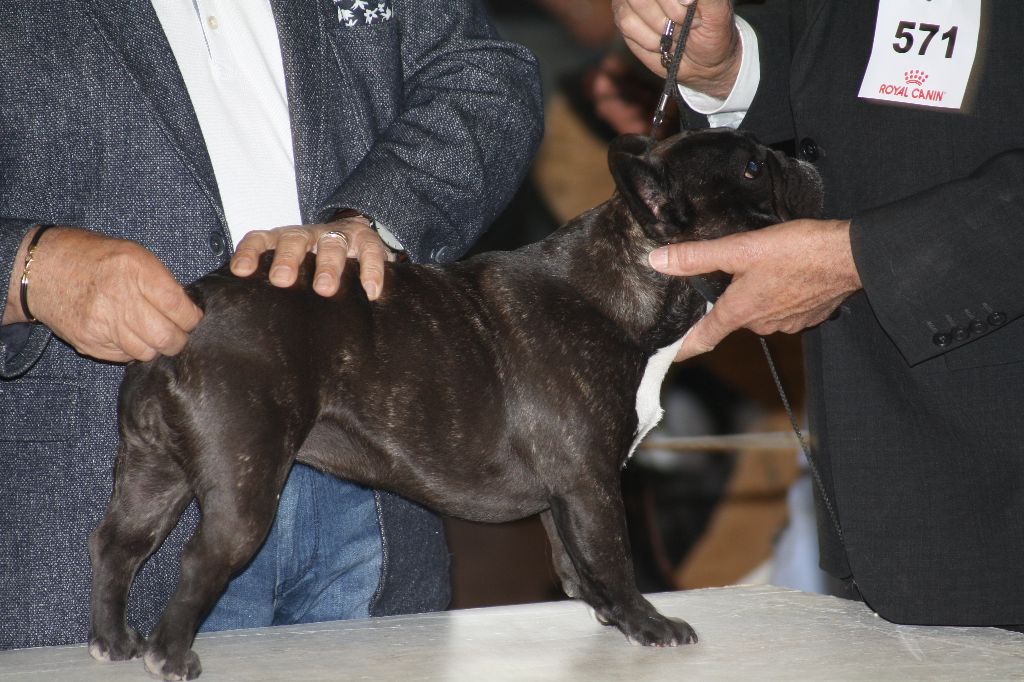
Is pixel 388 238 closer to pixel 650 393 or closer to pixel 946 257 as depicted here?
pixel 650 393

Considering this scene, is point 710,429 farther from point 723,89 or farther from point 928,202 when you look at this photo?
point 928,202

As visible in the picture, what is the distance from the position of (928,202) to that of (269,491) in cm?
114

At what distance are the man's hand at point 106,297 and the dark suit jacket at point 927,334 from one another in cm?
111

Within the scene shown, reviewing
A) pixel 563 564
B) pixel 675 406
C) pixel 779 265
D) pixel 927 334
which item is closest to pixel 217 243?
pixel 563 564

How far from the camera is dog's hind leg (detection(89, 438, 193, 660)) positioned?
148 centimetres

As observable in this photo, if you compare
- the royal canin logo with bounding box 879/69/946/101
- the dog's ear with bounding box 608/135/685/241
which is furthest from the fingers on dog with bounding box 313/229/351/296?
the royal canin logo with bounding box 879/69/946/101

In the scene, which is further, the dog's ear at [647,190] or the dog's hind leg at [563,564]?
the dog's hind leg at [563,564]

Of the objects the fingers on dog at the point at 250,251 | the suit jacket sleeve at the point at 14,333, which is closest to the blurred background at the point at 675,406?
the fingers on dog at the point at 250,251

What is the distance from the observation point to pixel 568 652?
1579 millimetres

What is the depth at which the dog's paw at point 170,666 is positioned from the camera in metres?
1.37

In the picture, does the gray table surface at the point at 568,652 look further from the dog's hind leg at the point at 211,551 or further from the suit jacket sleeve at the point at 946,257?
the suit jacket sleeve at the point at 946,257

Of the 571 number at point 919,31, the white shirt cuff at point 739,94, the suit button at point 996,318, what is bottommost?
the suit button at point 996,318

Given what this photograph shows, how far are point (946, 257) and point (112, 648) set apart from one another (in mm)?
1458

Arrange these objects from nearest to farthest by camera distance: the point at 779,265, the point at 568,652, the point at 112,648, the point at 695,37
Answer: the point at 112,648, the point at 568,652, the point at 779,265, the point at 695,37
